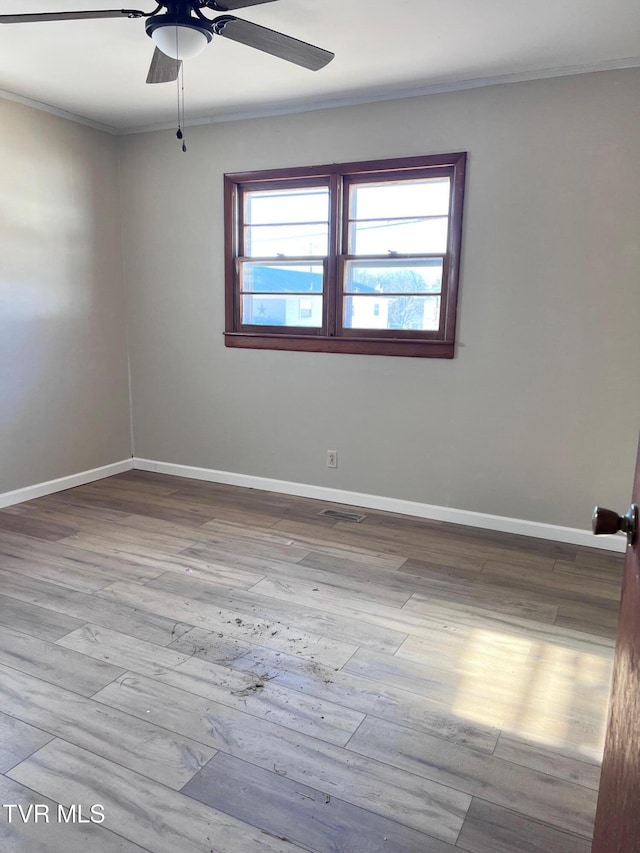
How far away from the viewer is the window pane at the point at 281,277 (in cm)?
391

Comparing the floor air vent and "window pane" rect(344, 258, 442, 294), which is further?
the floor air vent

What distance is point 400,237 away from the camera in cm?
362

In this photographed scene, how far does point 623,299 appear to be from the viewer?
309 cm

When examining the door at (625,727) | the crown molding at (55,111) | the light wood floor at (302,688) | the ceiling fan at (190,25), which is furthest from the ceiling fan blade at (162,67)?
the door at (625,727)

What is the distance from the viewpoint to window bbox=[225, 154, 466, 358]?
3.53m

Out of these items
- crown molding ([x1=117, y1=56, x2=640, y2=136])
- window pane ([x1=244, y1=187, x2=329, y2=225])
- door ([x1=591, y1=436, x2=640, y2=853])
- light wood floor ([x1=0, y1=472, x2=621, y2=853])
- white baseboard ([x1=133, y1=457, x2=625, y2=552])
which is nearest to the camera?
A: door ([x1=591, y1=436, x2=640, y2=853])

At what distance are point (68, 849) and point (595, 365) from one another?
3074 millimetres

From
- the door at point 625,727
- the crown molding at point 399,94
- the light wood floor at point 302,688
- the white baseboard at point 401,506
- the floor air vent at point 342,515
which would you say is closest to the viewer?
the door at point 625,727

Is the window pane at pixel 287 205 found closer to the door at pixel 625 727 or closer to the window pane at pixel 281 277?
the window pane at pixel 281 277

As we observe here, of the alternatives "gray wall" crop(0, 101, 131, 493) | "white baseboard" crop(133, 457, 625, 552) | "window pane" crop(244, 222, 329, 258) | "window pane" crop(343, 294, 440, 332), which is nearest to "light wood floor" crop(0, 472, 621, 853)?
"white baseboard" crop(133, 457, 625, 552)

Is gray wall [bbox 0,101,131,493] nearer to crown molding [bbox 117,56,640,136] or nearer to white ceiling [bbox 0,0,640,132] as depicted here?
white ceiling [bbox 0,0,640,132]

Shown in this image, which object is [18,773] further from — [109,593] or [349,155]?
[349,155]

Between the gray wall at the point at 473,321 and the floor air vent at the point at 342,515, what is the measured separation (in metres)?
0.22

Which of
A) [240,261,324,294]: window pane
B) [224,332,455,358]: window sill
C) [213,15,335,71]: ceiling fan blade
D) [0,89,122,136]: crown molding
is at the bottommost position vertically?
[224,332,455,358]: window sill
